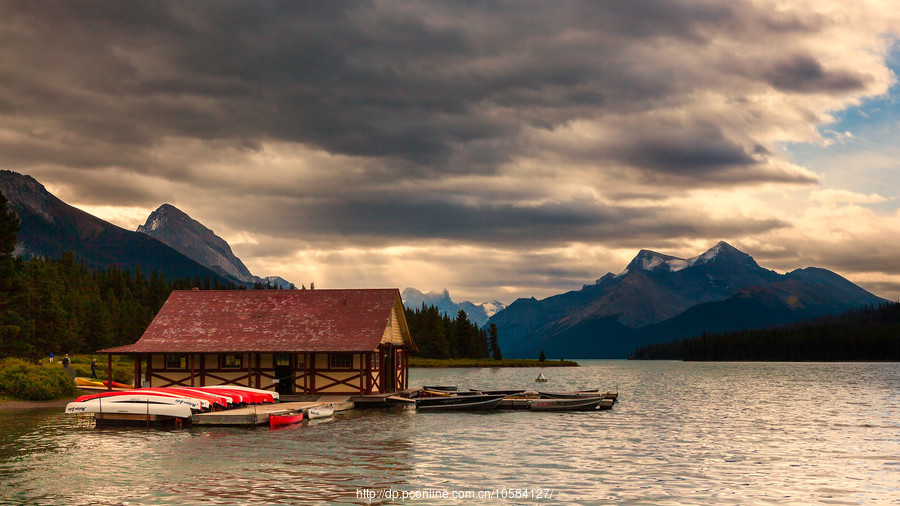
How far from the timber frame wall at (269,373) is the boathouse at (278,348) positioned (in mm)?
73

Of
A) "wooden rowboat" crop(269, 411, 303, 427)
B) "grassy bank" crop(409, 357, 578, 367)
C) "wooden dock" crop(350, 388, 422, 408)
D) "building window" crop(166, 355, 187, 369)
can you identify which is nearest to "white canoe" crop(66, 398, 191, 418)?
"wooden rowboat" crop(269, 411, 303, 427)

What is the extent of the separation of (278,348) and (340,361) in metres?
4.88

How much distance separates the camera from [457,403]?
55.5 meters

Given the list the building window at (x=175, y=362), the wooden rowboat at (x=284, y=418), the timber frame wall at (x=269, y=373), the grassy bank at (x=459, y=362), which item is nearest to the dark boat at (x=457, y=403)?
the timber frame wall at (x=269, y=373)

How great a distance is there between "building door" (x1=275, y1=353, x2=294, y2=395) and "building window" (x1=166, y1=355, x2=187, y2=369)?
7.05 m

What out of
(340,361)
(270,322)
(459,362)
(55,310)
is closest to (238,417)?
(340,361)

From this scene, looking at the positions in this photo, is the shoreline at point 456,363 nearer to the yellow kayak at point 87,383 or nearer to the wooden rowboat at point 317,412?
the yellow kayak at point 87,383

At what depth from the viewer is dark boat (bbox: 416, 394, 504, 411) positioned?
55.2 metres

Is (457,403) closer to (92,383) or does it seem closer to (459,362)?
(92,383)

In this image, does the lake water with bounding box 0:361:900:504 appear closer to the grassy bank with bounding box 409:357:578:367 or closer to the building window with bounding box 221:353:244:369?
the building window with bounding box 221:353:244:369

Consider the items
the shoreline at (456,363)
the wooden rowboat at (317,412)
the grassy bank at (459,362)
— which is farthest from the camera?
the grassy bank at (459,362)

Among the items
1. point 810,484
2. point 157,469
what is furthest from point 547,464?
point 157,469

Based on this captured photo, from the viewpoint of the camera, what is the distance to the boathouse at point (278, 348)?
5569 centimetres

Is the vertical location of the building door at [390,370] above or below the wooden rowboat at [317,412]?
above
